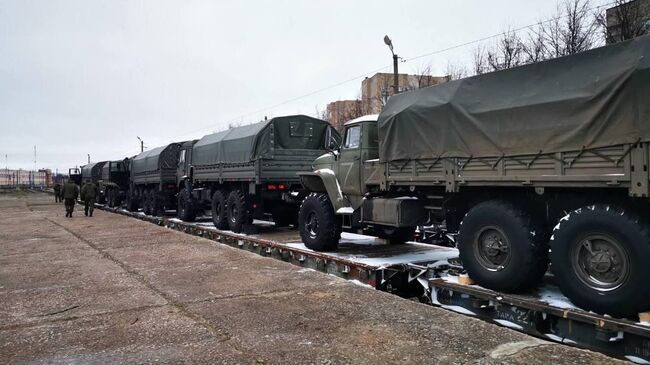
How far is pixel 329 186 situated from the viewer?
31.7 ft

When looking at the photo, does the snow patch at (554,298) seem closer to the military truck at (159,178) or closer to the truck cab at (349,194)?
the truck cab at (349,194)

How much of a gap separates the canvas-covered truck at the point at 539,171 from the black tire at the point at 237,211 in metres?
6.08

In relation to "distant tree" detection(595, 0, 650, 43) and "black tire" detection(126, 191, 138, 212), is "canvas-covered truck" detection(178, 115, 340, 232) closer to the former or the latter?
"black tire" detection(126, 191, 138, 212)

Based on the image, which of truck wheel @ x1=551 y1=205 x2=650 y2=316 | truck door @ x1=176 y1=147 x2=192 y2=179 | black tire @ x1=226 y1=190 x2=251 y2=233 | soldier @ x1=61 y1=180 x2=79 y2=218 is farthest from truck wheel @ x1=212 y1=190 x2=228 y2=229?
truck wheel @ x1=551 y1=205 x2=650 y2=316

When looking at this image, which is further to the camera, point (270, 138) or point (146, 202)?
point (146, 202)

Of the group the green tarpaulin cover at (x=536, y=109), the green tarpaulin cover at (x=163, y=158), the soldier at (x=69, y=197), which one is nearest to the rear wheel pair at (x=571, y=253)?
the green tarpaulin cover at (x=536, y=109)

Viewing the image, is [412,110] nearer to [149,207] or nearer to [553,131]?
[553,131]

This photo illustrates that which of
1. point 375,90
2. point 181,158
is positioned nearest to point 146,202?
point 181,158

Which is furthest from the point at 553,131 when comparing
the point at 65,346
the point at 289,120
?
the point at 289,120

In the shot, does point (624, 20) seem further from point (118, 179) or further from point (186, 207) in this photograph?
point (118, 179)

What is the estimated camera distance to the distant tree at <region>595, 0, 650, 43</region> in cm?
1775

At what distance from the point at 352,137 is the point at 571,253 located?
16.2ft

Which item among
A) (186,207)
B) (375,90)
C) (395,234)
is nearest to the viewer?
(395,234)

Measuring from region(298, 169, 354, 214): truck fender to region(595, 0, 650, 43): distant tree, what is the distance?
13.7 m
